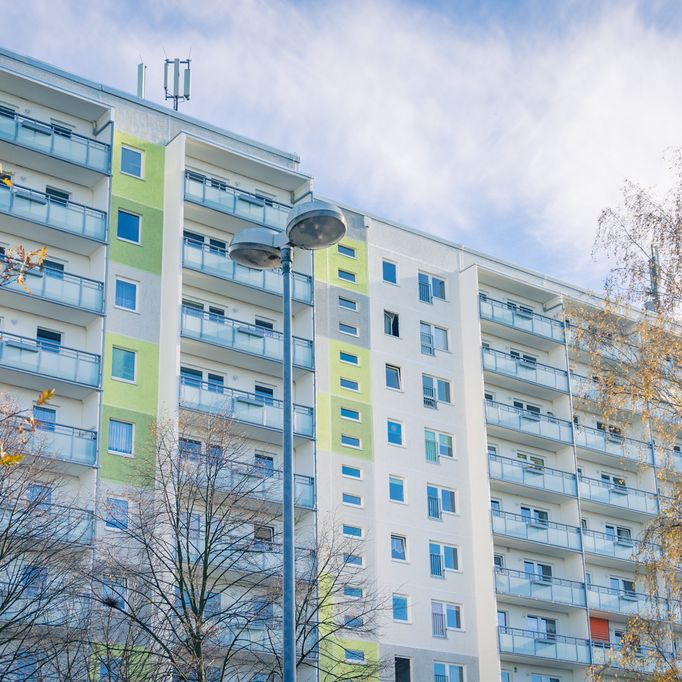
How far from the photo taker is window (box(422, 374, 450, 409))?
2068 inches

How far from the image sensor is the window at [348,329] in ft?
167

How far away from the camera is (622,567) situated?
5681 centimetres

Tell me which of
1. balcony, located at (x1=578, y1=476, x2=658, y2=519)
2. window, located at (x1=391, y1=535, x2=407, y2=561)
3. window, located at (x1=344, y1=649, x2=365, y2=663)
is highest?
balcony, located at (x1=578, y1=476, x2=658, y2=519)

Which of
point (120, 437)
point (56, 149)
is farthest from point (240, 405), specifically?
point (56, 149)

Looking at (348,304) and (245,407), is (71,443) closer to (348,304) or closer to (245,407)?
(245,407)

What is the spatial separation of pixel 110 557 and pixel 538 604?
87.7 feet

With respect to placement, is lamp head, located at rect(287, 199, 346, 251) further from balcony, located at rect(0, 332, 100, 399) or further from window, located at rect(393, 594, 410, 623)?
window, located at rect(393, 594, 410, 623)

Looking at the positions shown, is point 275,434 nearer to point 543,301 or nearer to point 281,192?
point 281,192

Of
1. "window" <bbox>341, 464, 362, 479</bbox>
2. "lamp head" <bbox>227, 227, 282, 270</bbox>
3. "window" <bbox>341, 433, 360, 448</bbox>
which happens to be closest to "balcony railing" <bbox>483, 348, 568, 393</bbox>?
"window" <bbox>341, 433, 360, 448</bbox>

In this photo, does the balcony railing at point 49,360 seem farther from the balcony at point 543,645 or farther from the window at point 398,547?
the balcony at point 543,645

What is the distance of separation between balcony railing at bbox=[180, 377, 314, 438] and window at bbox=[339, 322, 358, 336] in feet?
17.2

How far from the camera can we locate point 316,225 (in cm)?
1805

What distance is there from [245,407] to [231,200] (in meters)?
8.12

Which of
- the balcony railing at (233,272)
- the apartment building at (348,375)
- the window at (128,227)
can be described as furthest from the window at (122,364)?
the window at (128,227)
